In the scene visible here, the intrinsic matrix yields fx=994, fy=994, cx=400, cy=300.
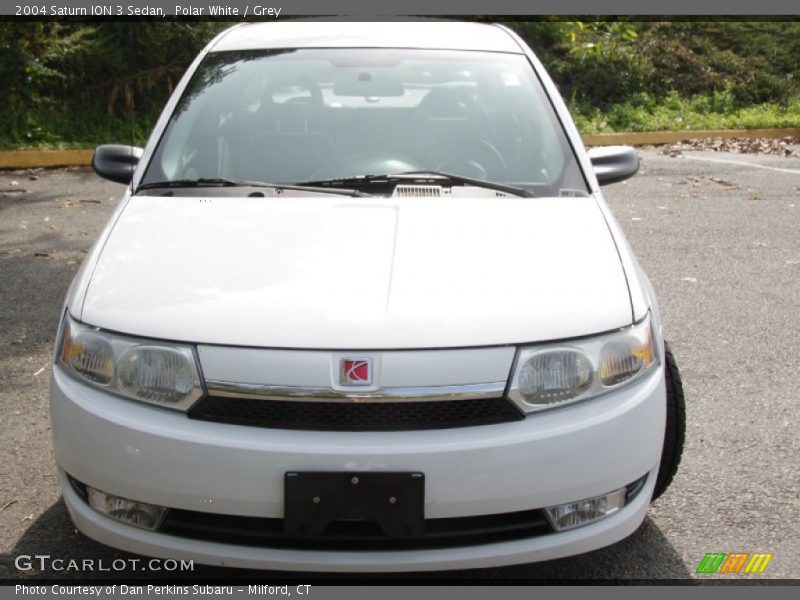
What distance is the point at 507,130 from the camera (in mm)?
3854

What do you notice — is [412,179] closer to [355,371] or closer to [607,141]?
Answer: [355,371]

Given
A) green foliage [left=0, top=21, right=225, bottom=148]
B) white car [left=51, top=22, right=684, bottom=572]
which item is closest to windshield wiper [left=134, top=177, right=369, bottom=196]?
white car [left=51, top=22, right=684, bottom=572]

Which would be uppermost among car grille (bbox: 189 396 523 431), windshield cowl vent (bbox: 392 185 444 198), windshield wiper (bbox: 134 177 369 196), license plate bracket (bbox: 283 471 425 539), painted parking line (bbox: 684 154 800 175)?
windshield cowl vent (bbox: 392 185 444 198)

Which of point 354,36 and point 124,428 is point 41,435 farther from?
point 354,36

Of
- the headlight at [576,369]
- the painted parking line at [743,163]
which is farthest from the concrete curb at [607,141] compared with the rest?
the headlight at [576,369]

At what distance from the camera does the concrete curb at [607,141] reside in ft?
35.8

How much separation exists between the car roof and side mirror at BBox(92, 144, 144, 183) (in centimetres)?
71

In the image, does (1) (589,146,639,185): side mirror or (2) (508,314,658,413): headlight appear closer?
(2) (508,314,658,413): headlight

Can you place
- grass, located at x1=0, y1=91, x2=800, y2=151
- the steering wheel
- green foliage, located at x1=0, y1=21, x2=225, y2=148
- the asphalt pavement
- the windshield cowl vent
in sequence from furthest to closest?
grass, located at x1=0, y1=91, x2=800, y2=151 < green foliage, located at x1=0, y1=21, x2=225, y2=148 < the steering wheel < the windshield cowl vent < the asphalt pavement

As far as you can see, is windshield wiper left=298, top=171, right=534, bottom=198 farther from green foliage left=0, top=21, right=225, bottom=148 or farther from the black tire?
green foliage left=0, top=21, right=225, bottom=148

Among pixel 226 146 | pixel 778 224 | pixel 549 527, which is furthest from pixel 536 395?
pixel 778 224

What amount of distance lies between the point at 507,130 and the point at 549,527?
1.78 metres

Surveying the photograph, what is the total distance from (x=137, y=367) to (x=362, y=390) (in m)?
0.61

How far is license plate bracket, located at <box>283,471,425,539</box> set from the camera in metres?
2.41
